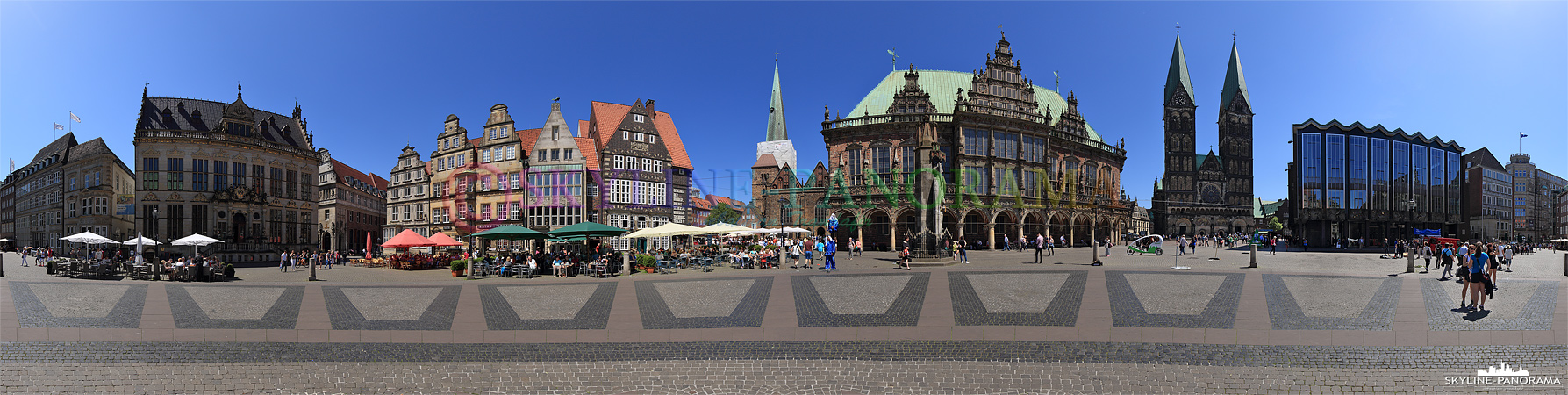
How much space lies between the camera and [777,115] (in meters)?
84.2

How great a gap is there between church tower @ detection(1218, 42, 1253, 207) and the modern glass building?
3307 centimetres

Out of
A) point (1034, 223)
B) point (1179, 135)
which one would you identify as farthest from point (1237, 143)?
point (1034, 223)

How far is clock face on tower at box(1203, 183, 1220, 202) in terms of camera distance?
324 ft

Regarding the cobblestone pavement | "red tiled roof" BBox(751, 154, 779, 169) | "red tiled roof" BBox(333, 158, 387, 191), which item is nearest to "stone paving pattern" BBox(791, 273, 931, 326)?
the cobblestone pavement

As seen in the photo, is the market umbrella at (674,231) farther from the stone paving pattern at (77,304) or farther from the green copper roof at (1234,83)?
the green copper roof at (1234,83)

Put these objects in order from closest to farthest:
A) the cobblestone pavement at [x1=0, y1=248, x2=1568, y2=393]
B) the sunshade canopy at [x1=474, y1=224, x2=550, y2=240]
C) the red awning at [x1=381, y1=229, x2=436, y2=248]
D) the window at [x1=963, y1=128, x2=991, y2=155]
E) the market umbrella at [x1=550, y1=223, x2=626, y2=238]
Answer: the cobblestone pavement at [x1=0, y1=248, x2=1568, y2=393]
the market umbrella at [x1=550, y1=223, x2=626, y2=238]
the sunshade canopy at [x1=474, y1=224, x2=550, y2=240]
the red awning at [x1=381, y1=229, x2=436, y2=248]
the window at [x1=963, y1=128, x2=991, y2=155]

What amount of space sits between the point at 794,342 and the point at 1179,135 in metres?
106

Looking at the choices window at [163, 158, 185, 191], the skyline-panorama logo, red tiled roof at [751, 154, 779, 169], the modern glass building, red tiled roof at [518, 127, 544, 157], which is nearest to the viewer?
the skyline-panorama logo

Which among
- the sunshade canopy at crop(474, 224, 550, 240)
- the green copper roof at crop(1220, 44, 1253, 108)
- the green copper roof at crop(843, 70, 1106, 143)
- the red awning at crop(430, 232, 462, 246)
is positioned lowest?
the red awning at crop(430, 232, 462, 246)

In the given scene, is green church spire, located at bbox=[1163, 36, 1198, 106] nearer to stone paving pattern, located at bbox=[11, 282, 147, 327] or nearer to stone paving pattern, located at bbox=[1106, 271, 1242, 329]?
stone paving pattern, located at bbox=[1106, 271, 1242, 329]

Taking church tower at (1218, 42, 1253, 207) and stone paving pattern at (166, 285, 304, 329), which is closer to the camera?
stone paving pattern at (166, 285, 304, 329)

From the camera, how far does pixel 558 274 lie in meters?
21.2

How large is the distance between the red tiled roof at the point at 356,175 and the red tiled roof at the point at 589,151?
2908 cm

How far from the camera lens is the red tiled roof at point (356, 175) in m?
57.8
